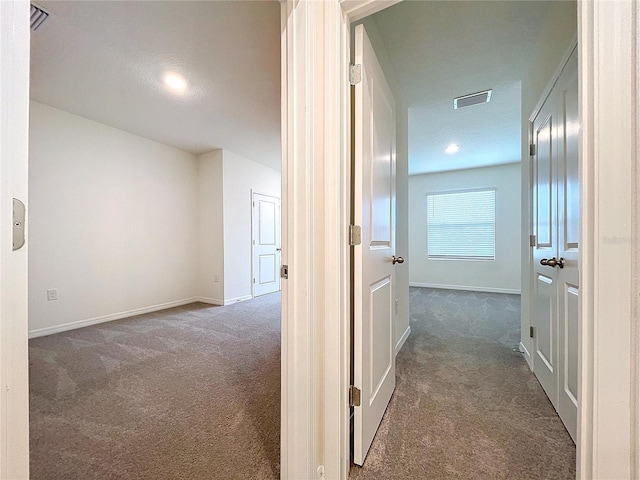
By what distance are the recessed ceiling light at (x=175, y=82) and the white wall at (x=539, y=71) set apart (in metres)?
2.80

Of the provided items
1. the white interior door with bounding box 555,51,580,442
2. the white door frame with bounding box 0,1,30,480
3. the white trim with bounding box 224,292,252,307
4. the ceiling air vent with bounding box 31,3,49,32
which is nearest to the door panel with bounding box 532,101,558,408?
the white interior door with bounding box 555,51,580,442

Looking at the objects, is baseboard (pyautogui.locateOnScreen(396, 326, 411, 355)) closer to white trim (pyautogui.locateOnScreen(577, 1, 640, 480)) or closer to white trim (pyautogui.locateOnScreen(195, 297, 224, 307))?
white trim (pyautogui.locateOnScreen(577, 1, 640, 480))

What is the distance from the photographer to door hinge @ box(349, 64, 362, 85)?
1.20 meters

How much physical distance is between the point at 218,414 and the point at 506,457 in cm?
150

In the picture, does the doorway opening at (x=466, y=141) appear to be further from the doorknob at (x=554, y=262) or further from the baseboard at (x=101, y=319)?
the baseboard at (x=101, y=319)

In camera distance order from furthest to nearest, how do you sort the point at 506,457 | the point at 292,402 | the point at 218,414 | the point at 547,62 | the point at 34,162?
the point at 34,162
the point at 547,62
the point at 218,414
the point at 506,457
the point at 292,402

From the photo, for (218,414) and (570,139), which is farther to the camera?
(218,414)

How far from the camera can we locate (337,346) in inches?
43.1

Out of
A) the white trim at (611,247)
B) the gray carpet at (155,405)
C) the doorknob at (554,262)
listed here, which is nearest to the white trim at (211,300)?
the gray carpet at (155,405)

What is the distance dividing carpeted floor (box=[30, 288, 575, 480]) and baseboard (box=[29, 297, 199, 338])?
0.45ft

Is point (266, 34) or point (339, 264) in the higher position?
point (266, 34)

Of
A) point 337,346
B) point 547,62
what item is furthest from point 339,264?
point 547,62

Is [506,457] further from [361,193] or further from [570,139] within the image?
[570,139]

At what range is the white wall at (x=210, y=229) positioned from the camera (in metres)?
4.40
